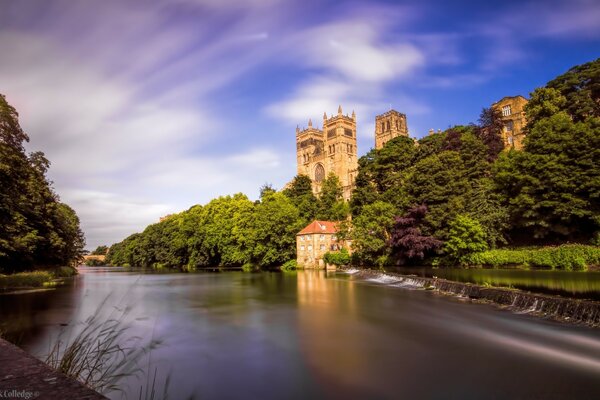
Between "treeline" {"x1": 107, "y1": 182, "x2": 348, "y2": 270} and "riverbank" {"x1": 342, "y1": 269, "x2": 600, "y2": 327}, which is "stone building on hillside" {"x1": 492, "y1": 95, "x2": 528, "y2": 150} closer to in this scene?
"treeline" {"x1": 107, "y1": 182, "x2": 348, "y2": 270}

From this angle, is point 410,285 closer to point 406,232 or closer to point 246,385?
point 406,232

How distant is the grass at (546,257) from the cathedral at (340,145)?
76.8m

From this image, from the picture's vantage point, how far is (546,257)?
35.2 m

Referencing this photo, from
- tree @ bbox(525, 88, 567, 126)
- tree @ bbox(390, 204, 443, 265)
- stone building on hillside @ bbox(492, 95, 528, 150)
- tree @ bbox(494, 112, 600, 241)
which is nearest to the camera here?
tree @ bbox(494, 112, 600, 241)

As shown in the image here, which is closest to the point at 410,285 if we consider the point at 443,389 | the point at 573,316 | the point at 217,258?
the point at 573,316

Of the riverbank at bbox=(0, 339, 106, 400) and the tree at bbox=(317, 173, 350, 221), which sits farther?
the tree at bbox=(317, 173, 350, 221)

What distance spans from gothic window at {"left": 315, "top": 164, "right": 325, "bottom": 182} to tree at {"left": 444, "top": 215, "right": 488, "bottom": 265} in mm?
84614

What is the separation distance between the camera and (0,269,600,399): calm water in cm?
847

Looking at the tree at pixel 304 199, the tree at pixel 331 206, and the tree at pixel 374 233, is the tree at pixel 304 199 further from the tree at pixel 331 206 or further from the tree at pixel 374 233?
the tree at pixel 374 233

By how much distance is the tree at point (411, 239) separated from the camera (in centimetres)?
4272

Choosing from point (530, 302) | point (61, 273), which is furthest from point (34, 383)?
point (61, 273)

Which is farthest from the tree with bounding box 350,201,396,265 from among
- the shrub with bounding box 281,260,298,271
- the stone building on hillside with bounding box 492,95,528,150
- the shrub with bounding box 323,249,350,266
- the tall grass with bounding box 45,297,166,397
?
the tall grass with bounding box 45,297,166,397

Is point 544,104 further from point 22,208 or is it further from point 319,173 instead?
point 319,173

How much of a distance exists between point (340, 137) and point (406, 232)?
8112cm
